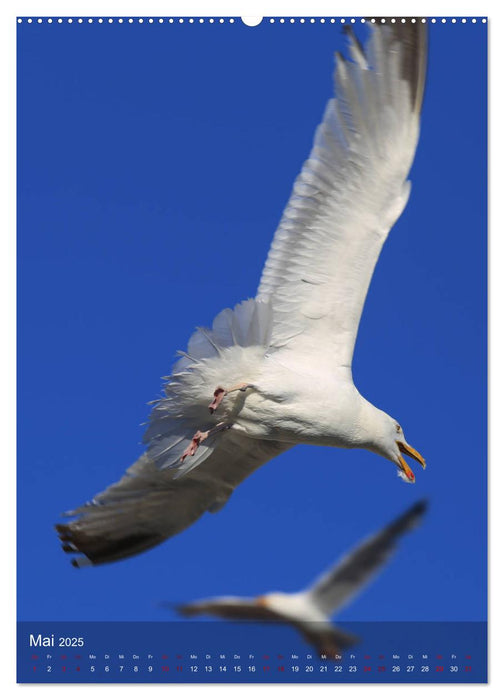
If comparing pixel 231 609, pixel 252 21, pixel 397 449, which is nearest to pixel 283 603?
pixel 231 609

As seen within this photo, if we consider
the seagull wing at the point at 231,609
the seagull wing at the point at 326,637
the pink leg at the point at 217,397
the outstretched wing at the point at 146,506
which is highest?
the pink leg at the point at 217,397

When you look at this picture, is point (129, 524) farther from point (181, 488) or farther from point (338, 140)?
point (338, 140)

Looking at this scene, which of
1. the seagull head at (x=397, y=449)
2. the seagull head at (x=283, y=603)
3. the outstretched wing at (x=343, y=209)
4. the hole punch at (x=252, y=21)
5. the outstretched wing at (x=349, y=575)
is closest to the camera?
the outstretched wing at (x=349, y=575)

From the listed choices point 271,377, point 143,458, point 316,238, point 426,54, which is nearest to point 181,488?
point 143,458

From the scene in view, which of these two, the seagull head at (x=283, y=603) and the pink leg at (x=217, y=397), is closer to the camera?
the seagull head at (x=283, y=603)

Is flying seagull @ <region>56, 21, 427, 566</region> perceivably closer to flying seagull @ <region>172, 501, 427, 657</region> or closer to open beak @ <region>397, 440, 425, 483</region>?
open beak @ <region>397, 440, 425, 483</region>

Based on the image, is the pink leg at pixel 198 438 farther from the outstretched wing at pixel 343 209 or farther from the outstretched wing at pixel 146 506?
the outstretched wing at pixel 146 506

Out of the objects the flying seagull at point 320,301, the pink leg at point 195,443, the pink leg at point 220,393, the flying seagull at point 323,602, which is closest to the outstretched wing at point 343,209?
the flying seagull at point 320,301
